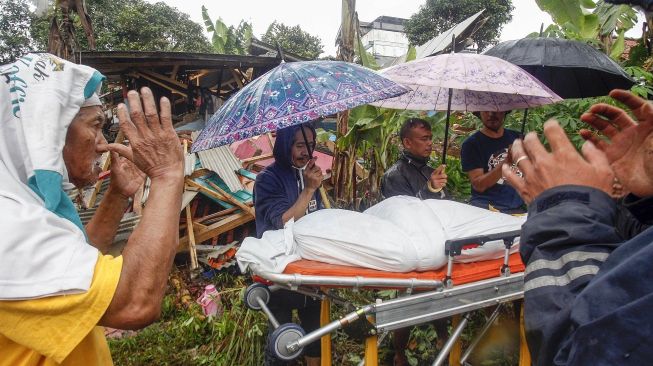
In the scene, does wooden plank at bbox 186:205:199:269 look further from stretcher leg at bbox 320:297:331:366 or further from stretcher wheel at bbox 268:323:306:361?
stretcher wheel at bbox 268:323:306:361

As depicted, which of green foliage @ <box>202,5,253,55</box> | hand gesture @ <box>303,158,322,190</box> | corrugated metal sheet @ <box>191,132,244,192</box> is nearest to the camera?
hand gesture @ <box>303,158,322,190</box>

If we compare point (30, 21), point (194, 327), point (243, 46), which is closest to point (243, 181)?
point (194, 327)

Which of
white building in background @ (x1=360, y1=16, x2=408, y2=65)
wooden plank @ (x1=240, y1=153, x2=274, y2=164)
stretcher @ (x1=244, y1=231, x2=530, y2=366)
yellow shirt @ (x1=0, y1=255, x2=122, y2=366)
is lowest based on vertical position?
wooden plank @ (x1=240, y1=153, x2=274, y2=164)

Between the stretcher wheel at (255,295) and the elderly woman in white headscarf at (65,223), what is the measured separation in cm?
73

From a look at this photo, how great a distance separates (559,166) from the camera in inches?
34.7

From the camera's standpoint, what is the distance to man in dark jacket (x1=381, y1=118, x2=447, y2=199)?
319cm

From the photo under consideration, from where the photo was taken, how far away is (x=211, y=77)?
30.7 feet

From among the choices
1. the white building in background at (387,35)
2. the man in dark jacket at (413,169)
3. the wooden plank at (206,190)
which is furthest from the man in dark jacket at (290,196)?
the white building in background at (387,35)

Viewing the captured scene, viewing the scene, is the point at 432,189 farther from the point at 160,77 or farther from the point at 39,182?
the point at 160,77

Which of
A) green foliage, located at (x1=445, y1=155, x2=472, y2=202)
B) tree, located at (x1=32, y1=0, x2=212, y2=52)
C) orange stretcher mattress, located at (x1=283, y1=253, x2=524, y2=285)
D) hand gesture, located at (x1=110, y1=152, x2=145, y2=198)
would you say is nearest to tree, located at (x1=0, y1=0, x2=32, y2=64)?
tree, located at (x1=32, y1=0, x2=212, y2=52)

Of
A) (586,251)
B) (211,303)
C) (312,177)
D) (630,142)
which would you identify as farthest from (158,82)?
(586,251)

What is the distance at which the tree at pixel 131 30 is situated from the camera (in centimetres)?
1673

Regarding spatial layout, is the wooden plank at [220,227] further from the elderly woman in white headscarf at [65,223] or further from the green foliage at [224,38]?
the green foliage at [224,38]

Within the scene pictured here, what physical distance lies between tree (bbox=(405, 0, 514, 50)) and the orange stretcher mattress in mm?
23194
